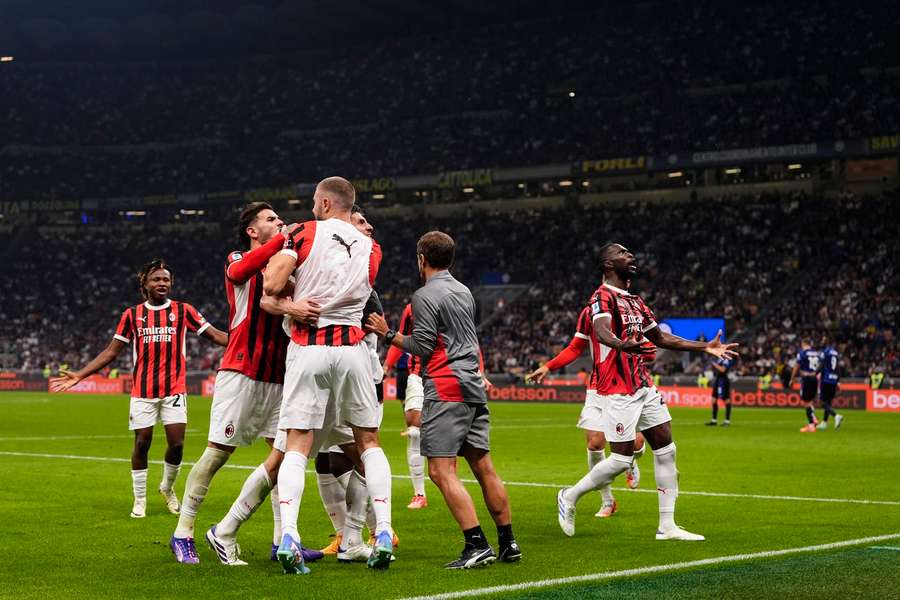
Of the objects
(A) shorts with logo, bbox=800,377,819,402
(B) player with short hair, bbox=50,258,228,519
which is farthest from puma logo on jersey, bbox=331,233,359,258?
(A) shorts with logo, bbox=800,377,819,402

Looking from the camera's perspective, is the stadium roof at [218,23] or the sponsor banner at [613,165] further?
the stadium roof at [218,23]

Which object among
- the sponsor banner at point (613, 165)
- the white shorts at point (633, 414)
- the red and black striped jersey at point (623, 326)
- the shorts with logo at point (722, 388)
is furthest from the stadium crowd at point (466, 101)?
the white shorts at point (633, 414)

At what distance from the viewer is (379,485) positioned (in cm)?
805

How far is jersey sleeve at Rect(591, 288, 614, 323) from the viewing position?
404 inches

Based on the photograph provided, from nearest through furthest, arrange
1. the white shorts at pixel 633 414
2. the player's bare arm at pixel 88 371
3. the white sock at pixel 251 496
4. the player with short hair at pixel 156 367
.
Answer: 1. the white sock at pixel 251 496
2. the white shorts at pixel 633 414
3. the player's bare arm at pixel 88 371
4. the player with short hair at pixel 156 367

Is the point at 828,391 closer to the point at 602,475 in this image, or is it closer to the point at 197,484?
the point at 602,475

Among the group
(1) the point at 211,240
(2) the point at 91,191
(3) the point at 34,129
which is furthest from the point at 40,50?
(1) the point at 211,240

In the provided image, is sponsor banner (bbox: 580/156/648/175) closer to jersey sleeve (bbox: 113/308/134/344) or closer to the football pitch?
the football pitch

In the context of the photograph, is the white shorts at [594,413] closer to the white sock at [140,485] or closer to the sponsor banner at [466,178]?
the white sock at [140,485]

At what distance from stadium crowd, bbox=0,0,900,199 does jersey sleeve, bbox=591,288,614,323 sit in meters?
46.9

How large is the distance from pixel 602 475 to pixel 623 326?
4.42 ft

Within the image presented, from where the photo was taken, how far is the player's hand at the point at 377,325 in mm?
8109

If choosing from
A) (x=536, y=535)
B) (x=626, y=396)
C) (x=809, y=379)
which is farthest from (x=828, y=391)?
(x=536, y=535)

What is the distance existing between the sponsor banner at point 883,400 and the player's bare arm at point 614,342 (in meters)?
29.6
